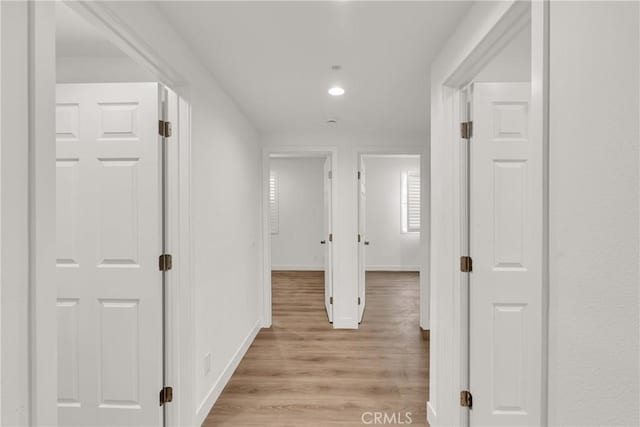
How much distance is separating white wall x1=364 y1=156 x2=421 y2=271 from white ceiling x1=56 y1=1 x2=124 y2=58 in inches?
251

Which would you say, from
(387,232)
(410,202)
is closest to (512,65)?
(410,202)

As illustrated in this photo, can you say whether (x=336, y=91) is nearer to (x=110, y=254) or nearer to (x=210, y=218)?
(x=210, y=218)

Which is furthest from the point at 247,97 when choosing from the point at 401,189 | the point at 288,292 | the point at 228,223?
the point at 401,189

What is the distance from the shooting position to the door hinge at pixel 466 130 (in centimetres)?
199

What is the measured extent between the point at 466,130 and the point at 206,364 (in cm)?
219

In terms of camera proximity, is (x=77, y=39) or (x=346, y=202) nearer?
(x=77, y=39)

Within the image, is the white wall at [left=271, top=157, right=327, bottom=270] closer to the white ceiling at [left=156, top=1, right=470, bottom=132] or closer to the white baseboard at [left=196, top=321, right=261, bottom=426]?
the white baseboard at [left=196, top=321, right=261, bottom=426]

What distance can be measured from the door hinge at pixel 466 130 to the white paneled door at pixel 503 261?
63mm

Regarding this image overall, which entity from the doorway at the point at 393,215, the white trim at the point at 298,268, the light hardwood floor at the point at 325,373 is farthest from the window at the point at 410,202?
the light hardwood floor at the point at 325,373

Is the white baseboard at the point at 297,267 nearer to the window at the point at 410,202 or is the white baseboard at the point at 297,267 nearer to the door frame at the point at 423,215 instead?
the window at the point at 410,202

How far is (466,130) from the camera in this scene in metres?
2.00

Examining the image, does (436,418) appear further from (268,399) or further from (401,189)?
(401,189)

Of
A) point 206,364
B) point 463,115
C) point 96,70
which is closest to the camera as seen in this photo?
point 463,115

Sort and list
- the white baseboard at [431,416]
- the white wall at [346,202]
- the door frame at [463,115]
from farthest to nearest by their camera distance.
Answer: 1. the white wall at [346,202]
2. the white baseboard at [431,416]
3. the door frame at [463,115]
